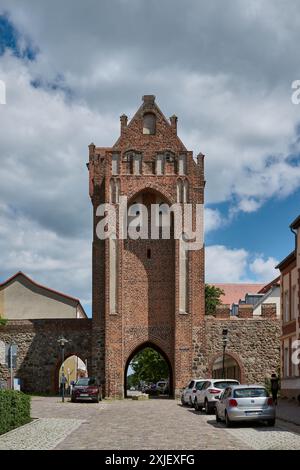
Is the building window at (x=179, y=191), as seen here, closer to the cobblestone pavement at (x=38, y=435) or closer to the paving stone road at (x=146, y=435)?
the paving stone road at (x=146, y=435)

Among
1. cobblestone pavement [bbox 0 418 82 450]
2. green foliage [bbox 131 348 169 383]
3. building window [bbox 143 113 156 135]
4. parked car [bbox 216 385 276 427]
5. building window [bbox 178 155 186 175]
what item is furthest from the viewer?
green foliage [bbox 131 348 169 383]

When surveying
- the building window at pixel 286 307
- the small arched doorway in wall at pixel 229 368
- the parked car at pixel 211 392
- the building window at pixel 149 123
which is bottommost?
the small arched doorway in wall at pixel 229 368

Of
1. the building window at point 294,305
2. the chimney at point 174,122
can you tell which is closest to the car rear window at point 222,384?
the building window at point 294,305

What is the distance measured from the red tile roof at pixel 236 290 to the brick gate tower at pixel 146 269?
189 feet

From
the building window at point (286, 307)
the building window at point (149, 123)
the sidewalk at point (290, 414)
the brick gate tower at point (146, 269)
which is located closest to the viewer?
the sidewalk at point (290, 414)

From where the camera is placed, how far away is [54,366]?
161 ft

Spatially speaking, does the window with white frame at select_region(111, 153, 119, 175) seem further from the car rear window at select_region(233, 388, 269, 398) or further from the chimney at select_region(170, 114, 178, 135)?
the car rear window at select_region(233, 388, 269, 398)

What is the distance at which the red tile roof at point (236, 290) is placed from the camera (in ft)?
344

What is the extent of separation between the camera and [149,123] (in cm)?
4962

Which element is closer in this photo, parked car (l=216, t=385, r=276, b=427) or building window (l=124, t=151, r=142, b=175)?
parked car (l=216, t=385, r=276, b=427)

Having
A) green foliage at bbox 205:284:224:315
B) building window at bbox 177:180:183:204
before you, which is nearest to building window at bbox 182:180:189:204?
building window at bbox 177:180:183:204

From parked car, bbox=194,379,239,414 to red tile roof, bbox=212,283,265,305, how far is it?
241 ft

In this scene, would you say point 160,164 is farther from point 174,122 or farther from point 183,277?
point 183,277

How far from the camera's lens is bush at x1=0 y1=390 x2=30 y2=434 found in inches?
750
